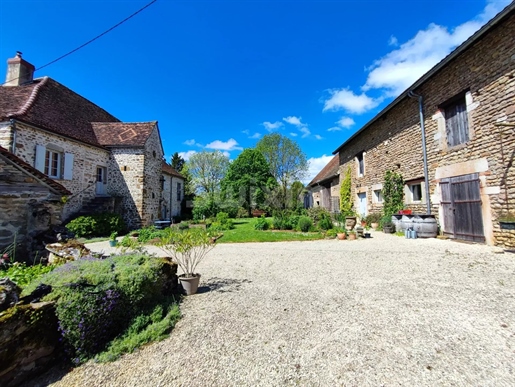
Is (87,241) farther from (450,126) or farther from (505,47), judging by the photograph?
(505,47)

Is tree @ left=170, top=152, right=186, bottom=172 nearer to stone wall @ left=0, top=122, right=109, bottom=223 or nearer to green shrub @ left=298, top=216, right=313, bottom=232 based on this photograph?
stone wall @ left=0, top=122, right=109, bottom=223

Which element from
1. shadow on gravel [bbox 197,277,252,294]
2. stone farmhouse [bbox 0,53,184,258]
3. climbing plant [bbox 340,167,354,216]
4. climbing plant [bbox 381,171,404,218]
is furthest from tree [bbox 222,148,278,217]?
shadow on gravel [bbox 197,277,252,294]

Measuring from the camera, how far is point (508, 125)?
244 inches

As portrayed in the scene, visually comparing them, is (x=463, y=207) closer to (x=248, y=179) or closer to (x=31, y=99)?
(x=31, y=99)

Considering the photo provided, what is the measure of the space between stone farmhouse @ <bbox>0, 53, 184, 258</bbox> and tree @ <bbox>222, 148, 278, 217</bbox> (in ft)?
41.8

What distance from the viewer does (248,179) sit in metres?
28.1

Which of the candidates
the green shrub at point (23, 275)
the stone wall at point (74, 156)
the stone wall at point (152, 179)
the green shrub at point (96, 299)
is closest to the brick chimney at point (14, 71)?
the stone wall at point (74, 156)

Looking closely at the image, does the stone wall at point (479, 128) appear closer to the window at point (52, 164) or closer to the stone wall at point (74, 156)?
the stone wall at point (74, 156)

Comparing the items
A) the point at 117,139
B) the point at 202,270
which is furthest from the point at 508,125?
the point at 117,139

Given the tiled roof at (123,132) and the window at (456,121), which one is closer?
the window at (456,121)

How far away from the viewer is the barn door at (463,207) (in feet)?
24.5

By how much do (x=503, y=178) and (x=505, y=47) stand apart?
3511 millimetres

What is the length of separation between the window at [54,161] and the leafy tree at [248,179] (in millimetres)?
16929

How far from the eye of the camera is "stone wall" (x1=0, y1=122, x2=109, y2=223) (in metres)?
9.86
